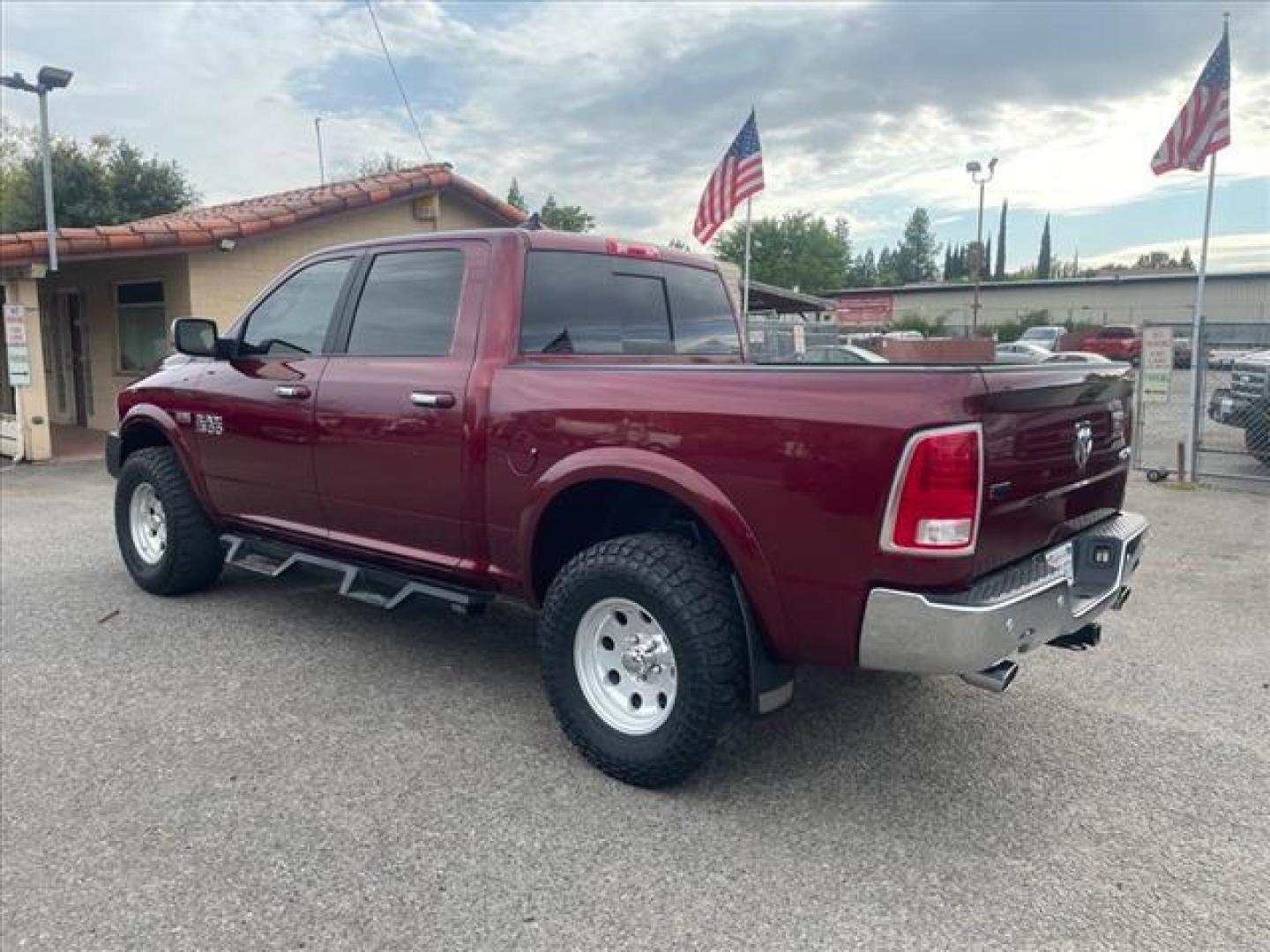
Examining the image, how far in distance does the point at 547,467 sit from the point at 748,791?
1365 mm

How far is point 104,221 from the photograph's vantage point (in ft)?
82.5

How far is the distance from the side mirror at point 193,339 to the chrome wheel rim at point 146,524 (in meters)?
1.24

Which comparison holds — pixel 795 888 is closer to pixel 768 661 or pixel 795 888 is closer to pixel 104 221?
pixel 768 661

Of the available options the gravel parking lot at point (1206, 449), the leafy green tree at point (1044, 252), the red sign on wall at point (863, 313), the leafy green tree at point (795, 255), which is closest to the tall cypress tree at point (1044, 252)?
the leafy green tree at point (1044, 252)

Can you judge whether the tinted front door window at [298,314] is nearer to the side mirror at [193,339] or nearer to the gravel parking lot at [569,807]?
the side mirror at [193,339]

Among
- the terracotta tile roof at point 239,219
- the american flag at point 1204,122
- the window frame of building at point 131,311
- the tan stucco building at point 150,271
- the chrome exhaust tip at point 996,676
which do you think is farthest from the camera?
the window frame of building at point 131,311

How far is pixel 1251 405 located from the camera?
1002 cm

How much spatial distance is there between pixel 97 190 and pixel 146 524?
2389cm

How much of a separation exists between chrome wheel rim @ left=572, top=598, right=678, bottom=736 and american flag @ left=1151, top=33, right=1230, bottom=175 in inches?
363

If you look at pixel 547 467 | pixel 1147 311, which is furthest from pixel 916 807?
pixel 1147 311

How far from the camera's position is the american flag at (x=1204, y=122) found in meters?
9.34

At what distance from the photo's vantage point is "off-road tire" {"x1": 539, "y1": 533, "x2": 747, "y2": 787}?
10.0 feet

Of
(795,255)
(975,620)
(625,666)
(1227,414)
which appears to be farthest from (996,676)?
(795,255)

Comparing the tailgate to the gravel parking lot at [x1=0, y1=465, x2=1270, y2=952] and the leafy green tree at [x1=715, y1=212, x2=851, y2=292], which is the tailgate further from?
the leafy green tree at [x1=715, y1=212, x2=851, y2=292]
